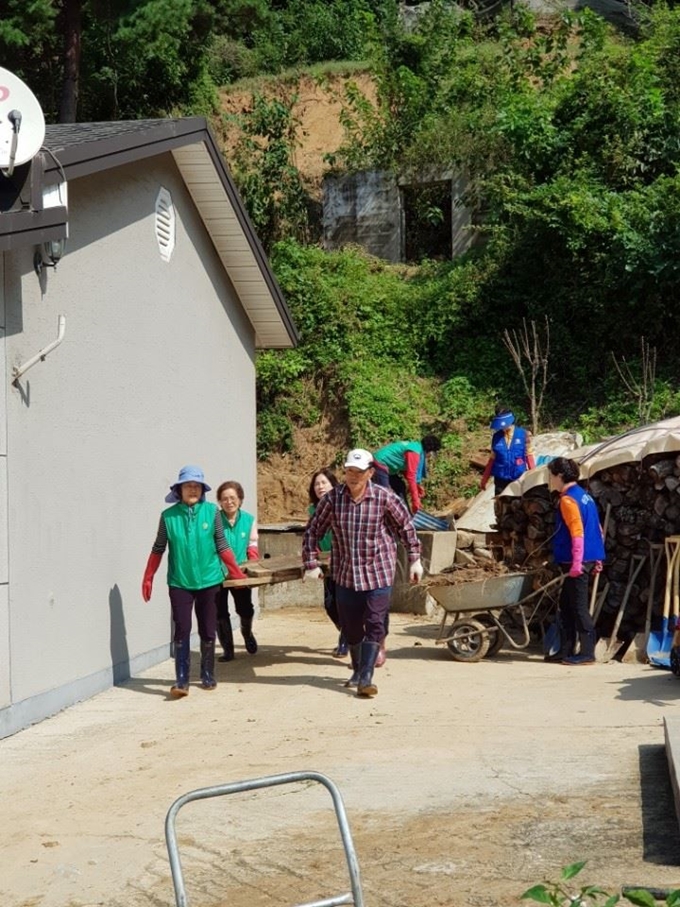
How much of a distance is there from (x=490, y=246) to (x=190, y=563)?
15.4 metres

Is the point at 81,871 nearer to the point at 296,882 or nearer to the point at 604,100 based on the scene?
the point at 296,882

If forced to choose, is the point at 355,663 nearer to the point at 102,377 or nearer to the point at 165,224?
the point at 102,377

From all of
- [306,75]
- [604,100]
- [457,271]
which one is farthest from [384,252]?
[306,75]

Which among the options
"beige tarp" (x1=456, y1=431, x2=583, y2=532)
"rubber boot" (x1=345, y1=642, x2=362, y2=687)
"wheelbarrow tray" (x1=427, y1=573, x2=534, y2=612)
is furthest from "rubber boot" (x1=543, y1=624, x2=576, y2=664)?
"beige tarp" (x1=456, y1=431, x2=583, y2=532)

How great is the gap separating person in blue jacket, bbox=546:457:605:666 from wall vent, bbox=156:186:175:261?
4.51 meters

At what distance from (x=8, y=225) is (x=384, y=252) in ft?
65.2

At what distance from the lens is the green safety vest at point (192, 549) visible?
10.4m

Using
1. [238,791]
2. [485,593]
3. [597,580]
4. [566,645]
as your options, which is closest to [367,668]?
[485,593]

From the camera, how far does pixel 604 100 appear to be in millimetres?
23875

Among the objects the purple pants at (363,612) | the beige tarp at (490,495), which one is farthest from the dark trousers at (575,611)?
the beige tarp at (490,495)

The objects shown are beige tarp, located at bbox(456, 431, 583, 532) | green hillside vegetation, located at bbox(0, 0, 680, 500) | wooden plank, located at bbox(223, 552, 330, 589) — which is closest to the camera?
wooden plank, located at bbox(223, 552, 330, 589)

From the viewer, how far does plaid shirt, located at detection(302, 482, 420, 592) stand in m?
10.1

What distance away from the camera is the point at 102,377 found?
11086 mm

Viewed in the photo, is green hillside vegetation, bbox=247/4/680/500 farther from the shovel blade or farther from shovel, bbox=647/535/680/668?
the shovel blade
